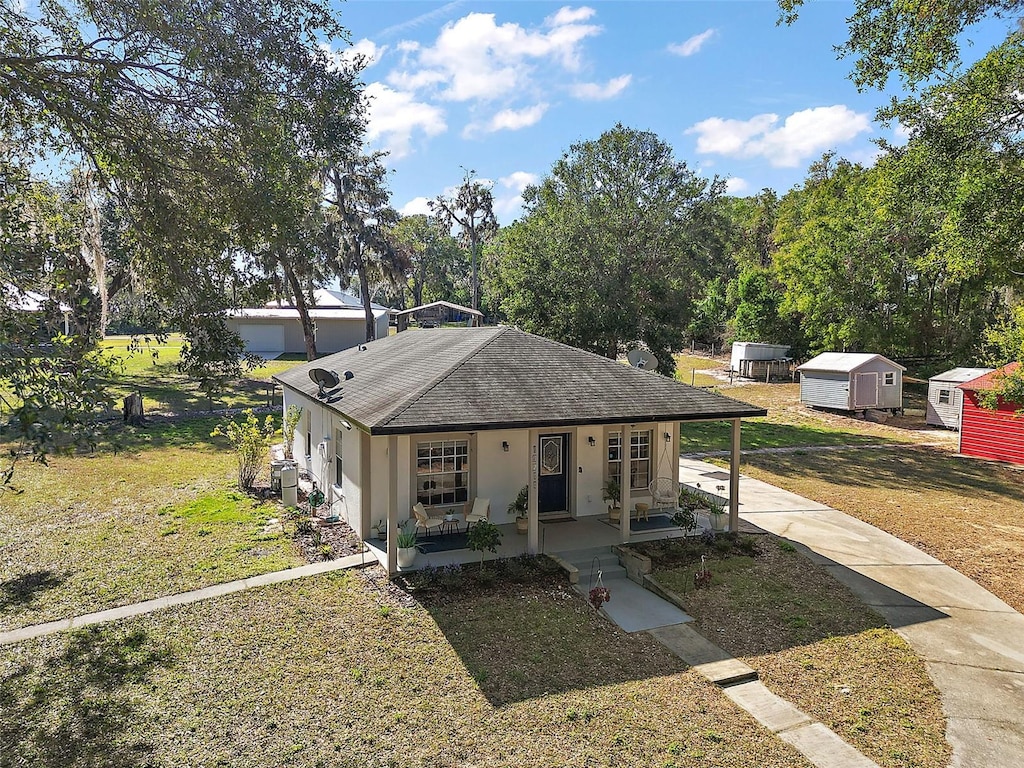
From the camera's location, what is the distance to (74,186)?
903 centimetres

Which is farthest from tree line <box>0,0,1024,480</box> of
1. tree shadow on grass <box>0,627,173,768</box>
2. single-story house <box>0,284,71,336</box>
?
tree shadow on grass <box>0,627,173,768</box>

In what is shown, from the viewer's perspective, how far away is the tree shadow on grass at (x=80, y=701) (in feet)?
18.9

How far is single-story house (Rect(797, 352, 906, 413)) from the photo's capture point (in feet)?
90.9

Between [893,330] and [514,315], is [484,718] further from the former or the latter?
[893,330]

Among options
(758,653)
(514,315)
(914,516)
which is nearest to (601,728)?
(758,653)

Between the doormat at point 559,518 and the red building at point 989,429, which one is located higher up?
the red building at point 989,429

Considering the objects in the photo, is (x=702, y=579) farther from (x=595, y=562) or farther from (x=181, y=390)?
(x=181, y=390)

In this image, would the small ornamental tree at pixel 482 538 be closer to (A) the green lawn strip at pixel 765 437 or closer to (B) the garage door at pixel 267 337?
(A) the green lawn strip at pixel 765 437

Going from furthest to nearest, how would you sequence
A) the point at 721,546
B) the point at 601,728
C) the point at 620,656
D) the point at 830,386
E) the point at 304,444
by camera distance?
1. the point at 830,386
2. the point at 304,444
3. the point at 721,546
4. the point at 620,656
5. the point at 601,728

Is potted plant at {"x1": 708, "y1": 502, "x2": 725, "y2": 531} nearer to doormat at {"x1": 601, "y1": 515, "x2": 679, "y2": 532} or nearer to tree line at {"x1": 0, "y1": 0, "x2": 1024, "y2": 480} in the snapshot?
doormat at {"x1": 601, "y1": 515, "x2": 679, "y2": 532}

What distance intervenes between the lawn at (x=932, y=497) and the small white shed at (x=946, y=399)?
15.2 feet

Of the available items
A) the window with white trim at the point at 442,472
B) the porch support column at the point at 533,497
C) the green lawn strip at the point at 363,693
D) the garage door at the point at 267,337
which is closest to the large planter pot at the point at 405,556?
the green lawn strip at the point at 363,693

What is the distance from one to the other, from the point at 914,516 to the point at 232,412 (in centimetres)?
2270

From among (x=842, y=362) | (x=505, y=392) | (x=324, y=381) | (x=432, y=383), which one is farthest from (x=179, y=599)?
(x=842, y=362)
